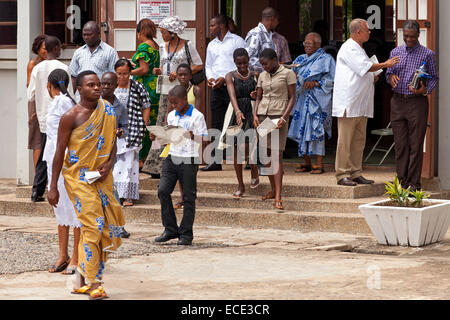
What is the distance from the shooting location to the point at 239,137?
450 inches

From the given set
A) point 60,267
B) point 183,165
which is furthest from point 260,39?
point 60,267

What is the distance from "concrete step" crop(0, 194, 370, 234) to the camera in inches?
415

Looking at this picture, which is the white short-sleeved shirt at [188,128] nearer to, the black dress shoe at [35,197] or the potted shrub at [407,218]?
the potted shrub at [407,218]

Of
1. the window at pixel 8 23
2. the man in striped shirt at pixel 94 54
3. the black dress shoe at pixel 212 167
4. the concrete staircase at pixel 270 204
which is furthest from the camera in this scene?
the window at pixel 8 23

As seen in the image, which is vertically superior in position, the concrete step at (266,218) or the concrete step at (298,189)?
the concrete step at (298,189)

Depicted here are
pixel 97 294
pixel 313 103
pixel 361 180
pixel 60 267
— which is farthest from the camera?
pixel 313 103

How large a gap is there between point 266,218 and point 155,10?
3550 millimetres

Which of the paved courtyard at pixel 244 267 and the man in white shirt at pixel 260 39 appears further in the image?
the man in white shirt at pixel 260 39

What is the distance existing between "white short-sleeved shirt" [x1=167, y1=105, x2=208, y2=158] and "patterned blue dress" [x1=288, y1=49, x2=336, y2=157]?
9.59 ft

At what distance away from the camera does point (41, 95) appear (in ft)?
38.5

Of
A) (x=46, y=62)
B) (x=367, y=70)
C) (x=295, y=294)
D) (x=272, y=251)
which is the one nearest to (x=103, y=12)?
(x=46, y=62)

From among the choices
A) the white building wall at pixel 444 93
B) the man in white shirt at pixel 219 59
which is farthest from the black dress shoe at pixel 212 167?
the white building wall at pixel 444 93

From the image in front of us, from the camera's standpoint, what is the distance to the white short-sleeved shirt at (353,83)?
1120 cm

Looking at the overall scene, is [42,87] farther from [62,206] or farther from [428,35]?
[428,35]
